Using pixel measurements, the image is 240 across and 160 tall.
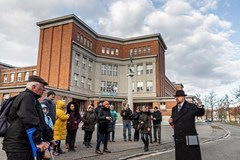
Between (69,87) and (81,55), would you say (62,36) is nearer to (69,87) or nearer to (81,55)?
(81,55)

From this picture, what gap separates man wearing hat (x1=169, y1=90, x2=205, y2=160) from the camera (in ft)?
15.9

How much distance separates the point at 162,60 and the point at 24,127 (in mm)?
53760

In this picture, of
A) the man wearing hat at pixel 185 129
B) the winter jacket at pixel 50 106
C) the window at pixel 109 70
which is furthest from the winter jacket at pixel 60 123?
the window at pixel 109 70

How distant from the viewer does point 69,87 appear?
40750 millimetres

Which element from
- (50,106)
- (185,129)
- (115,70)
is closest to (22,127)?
(185,129)

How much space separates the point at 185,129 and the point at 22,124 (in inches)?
129

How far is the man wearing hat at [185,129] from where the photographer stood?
484cm

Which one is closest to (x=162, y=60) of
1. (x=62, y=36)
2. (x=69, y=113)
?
(x=62, y=36)

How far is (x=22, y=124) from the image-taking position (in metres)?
3.47

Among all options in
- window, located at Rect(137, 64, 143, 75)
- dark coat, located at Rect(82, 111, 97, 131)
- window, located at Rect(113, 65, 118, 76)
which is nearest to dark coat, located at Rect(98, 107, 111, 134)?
dark coat, located at Rect(82, 111, 97, 131)

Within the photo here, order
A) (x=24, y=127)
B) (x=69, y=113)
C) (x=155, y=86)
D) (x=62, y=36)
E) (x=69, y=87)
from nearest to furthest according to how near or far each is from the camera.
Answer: (x=24, y=127), (x=69, y=113), (x=69, y=87), (x=62, y=36), (x=155, y=86)

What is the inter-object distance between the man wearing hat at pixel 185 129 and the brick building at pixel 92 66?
33.4 metres

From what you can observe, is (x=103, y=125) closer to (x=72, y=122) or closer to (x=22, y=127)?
(x=72, y=122)

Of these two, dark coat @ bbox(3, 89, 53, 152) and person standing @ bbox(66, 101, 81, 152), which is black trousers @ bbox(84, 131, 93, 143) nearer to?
person standing @ bbox(66, 101, 81, 152)
